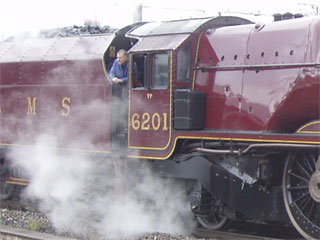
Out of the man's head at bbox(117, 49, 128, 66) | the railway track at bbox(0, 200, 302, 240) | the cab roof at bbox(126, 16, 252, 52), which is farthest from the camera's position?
the man's head at bbox(117, 49, 128, 66)

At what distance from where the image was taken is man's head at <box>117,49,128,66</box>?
9141 millimetres

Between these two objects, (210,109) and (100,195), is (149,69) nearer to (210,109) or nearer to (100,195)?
(210,109)

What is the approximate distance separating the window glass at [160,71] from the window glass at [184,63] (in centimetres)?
17

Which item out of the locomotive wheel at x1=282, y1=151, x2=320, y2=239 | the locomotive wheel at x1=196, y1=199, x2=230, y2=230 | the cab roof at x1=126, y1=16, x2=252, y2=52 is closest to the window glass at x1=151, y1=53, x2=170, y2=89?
the cab roof at x1=126, y1=16, x2=252, y2=52

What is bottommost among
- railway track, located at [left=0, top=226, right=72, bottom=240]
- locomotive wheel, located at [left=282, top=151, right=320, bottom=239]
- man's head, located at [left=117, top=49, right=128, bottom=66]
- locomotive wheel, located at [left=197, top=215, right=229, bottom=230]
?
locomotive wheel, located at [left=197, top=215, right=229, bottom=230]

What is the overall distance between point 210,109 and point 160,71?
0.87 meters

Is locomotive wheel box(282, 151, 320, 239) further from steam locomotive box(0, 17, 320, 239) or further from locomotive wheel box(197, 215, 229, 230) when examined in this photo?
locomotive wheel box(197, 215, 229, 230)

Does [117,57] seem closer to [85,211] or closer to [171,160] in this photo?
[171,160]

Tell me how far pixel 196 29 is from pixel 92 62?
1853 mm

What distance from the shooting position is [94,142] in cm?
950

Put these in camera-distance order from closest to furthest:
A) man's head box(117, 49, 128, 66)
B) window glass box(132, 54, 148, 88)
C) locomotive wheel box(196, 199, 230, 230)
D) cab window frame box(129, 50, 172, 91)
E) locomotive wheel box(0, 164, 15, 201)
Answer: cab window frame box(129, 50, 172, 91) < locomotive wheel box(196, 199, 230, 230) < window glass box(132, 54, 148, 88) < man's head box(117, 49, 128, 66) < locomotive wheel box(0, 164, 15, 201)

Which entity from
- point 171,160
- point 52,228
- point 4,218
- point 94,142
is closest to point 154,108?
point 171,160

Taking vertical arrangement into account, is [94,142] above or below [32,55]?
below

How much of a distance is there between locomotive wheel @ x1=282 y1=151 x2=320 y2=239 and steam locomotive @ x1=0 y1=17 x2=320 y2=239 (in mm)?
13
